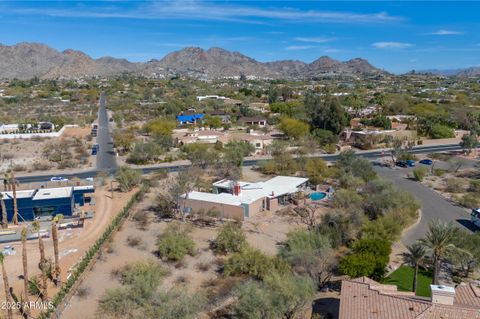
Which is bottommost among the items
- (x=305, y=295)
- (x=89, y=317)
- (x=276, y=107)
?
(x=89, y=317)

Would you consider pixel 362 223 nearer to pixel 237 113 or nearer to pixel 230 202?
pixel 230 202

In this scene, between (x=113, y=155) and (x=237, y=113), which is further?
(x=237, y=113)

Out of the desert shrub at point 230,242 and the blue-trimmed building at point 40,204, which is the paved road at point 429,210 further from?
the blue-trimmed building at point 40,204

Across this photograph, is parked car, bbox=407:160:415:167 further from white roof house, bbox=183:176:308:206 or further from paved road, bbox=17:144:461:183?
white roof house, bbox=183:176:308:206

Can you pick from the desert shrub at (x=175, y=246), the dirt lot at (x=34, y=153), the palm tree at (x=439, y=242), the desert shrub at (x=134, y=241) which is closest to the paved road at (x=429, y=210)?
the palm tree at (x=439, y=242)

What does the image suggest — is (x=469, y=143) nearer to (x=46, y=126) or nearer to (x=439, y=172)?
(x=439, y=172)

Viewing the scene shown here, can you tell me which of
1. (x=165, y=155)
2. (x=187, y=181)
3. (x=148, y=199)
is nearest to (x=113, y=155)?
(x=165, y=155)

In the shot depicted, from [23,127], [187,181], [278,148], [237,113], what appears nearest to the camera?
[187,181]
